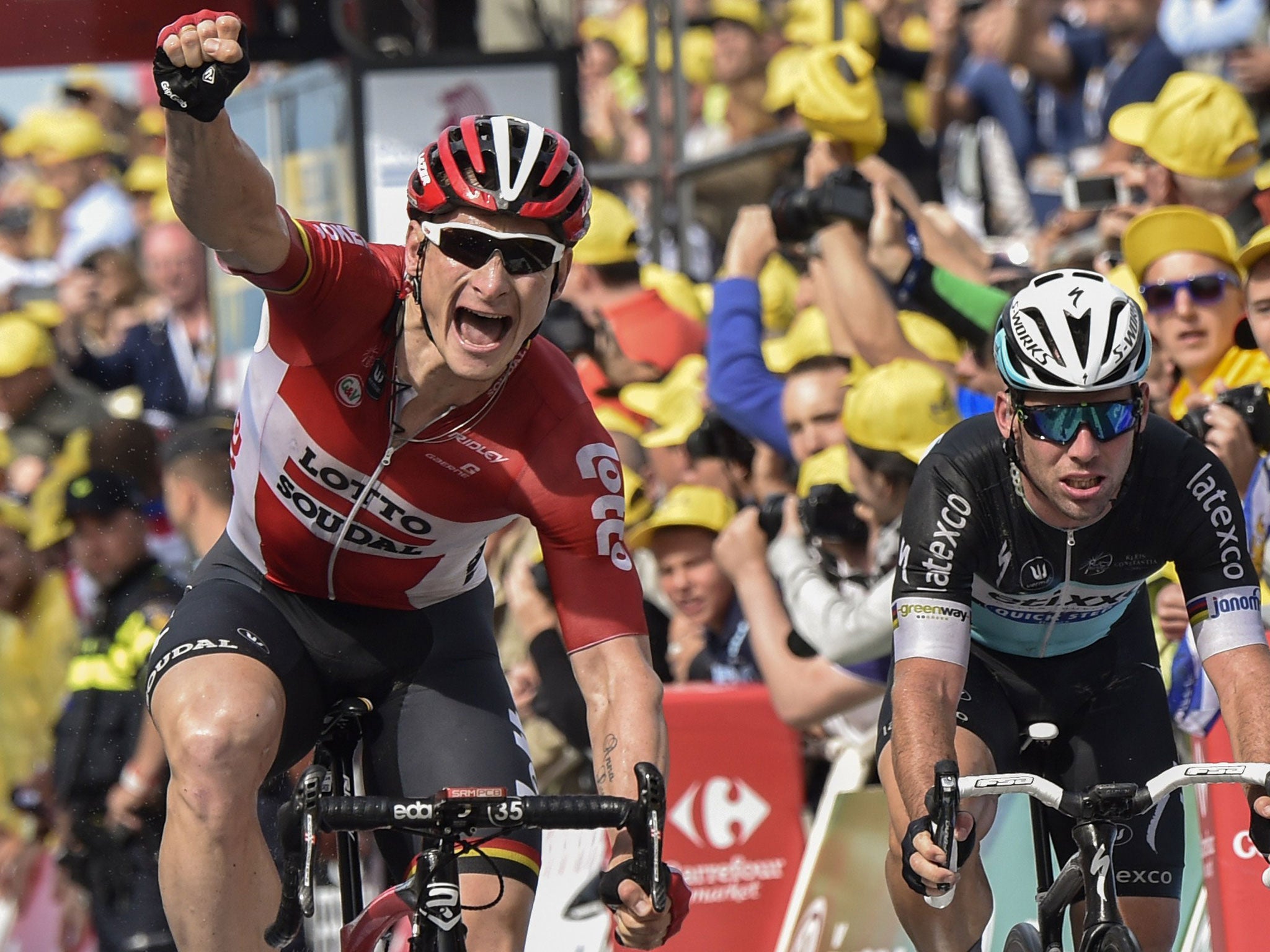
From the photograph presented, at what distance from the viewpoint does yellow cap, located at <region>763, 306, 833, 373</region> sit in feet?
29.2

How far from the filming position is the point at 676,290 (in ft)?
34.0

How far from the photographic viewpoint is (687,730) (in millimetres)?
7844

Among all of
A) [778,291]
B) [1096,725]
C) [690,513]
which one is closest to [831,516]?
[690,513]

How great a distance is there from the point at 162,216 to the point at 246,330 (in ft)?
10.2

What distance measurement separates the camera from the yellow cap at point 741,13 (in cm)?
1309

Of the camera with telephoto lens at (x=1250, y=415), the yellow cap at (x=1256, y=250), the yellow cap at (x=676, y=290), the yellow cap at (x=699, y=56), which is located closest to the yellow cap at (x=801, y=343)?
the yellow cap at (x=676, y=290)

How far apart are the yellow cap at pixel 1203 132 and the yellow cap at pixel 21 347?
20.8 ft

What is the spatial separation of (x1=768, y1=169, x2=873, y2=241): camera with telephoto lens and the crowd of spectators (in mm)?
16

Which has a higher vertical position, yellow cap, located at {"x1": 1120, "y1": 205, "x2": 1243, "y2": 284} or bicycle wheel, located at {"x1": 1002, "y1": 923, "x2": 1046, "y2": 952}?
yellow cap, located at {"x1": 1120, "y1": 205, "x2": 1243, "y2": 284}

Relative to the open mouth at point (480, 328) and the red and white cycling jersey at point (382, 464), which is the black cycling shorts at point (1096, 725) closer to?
the red and white cycling jersey at point (382, 464)

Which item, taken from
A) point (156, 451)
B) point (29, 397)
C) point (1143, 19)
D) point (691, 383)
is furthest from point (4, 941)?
point (1143, 19)

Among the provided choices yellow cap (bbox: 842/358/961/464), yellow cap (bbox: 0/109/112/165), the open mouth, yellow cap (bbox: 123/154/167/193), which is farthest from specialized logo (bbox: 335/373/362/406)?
yellow cap (bbox: 0/109/112/165)

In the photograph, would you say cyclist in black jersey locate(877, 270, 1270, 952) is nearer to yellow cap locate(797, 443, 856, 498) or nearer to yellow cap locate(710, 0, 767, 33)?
yellow cap locate(797, 443, 856, 498)

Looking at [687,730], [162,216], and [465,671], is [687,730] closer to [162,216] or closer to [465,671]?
[465,671]
